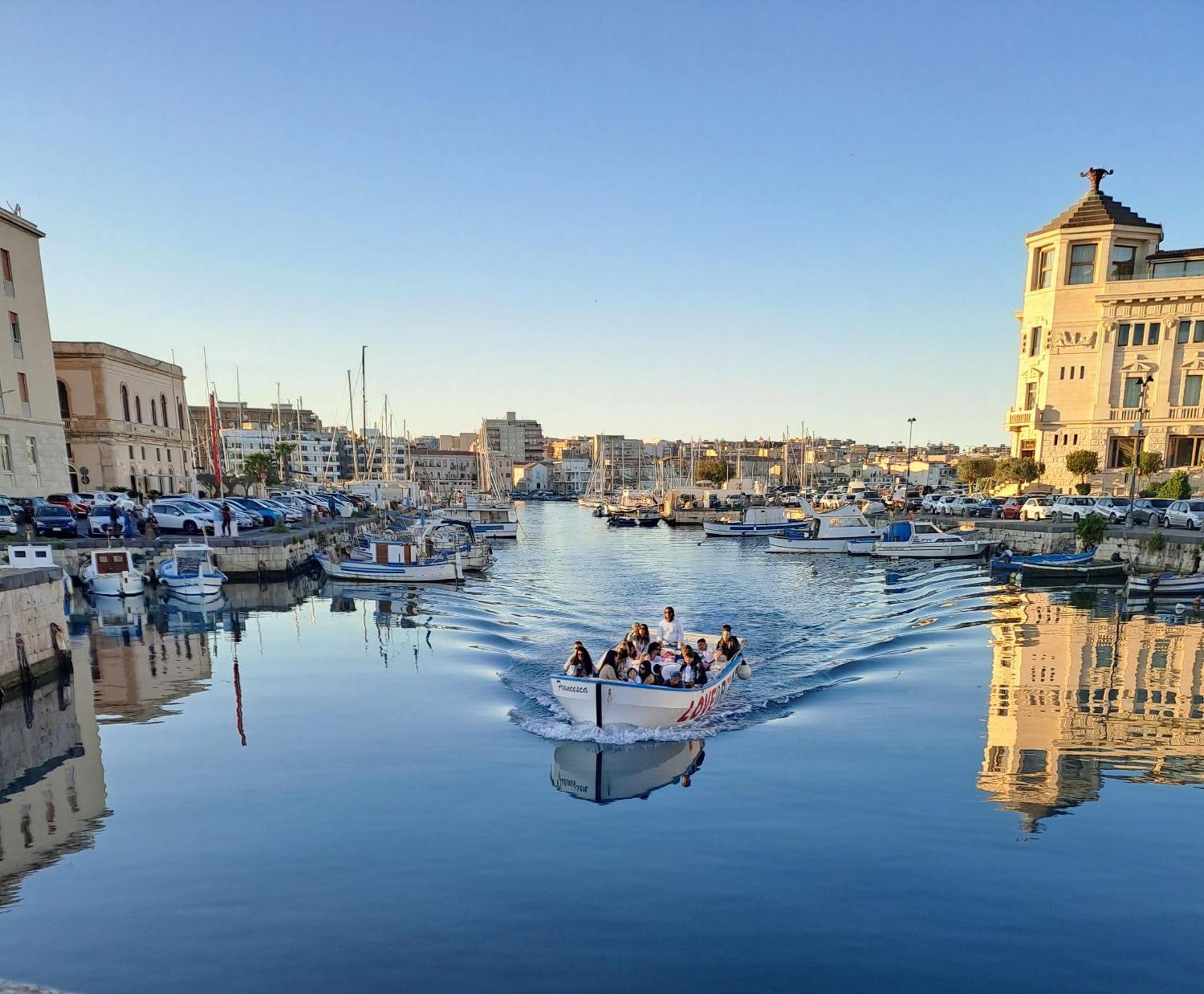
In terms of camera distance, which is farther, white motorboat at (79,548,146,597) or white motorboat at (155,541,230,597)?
white motorboat at (155,541,230,597)

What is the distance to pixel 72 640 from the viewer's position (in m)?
23.7

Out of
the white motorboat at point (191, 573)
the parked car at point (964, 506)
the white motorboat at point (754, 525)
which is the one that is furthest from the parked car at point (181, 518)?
the parked car at point (964, 506)

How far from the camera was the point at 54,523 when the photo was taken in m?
34.2

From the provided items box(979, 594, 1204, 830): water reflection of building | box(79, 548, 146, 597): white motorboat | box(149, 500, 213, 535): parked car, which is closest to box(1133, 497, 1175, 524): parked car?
box(979, 594, 1204, 830): water reflection of building

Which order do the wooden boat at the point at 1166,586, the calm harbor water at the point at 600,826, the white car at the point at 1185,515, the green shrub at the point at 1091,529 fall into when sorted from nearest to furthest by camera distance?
the calm harbor water at the point at 600,826 → the wooden boat at the point at 1166,586 → the green shrub at the point at 1091,529 → the white car at the point at 1185,515

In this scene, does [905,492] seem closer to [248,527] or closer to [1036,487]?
[1036,487]

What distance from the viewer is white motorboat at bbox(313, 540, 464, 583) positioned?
3591cm

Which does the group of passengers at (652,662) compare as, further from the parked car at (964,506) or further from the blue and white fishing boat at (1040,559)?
the parked car at (964,506)

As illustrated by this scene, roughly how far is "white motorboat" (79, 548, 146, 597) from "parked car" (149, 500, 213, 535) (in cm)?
567

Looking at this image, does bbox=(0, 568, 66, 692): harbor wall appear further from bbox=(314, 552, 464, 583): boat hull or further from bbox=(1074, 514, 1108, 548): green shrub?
bbox=(1074, 514, 1108, 548): green shrub

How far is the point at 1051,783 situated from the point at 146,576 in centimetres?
3922

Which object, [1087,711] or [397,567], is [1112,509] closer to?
[1087,711]

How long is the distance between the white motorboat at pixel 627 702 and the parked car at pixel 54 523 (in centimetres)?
3413

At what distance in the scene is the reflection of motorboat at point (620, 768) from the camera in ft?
39.3
